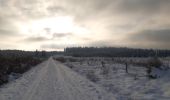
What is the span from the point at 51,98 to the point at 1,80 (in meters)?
11.1

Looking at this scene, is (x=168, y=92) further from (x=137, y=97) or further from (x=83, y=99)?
(x=83, y=99)

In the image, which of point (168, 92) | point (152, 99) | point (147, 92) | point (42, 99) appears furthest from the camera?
point (147, 92)

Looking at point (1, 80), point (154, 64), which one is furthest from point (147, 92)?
point (154, 64)

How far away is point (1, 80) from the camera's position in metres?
24.5

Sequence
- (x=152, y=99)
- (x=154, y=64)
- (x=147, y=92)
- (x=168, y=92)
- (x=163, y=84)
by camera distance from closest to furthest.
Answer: (x=152, y=99), (x=168, y=92), (x=147, y=92), (x=163, y=84), (x=154, y=64)

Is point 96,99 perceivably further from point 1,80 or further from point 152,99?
point 1,80

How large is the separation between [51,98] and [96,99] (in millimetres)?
2128

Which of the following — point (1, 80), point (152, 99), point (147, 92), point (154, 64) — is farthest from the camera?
point (154, 64)

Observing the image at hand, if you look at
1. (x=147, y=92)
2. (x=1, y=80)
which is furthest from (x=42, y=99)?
(x=1, y=80)

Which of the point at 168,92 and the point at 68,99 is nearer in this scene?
the point at 68,99

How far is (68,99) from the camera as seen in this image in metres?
14.2

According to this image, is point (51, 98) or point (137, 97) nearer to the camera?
point (51, 98)

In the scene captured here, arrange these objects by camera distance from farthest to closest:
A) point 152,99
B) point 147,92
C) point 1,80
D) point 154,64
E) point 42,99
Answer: point 154,64
point 1,80
point 147,92
point 152,99
point 42,99

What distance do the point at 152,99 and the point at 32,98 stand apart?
5.73m
